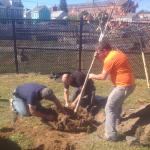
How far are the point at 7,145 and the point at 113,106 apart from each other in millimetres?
1886

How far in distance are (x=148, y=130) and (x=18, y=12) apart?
42.7m

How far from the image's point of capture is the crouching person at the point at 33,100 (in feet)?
25.4

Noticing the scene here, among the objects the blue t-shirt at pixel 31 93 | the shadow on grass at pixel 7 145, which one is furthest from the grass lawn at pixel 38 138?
the blue t-shirt at pixel 31 93

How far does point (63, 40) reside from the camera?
51.0ft

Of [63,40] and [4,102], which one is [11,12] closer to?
[63,40]

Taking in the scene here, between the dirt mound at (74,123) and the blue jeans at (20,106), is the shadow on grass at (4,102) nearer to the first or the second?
the blue jeans at (20,106)

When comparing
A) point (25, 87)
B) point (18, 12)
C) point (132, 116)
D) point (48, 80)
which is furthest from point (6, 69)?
point (18, 12)

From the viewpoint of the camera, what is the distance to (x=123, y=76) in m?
6.97

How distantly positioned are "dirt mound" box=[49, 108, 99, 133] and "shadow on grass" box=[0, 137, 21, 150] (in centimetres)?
112

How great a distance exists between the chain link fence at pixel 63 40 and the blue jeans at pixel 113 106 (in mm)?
6743

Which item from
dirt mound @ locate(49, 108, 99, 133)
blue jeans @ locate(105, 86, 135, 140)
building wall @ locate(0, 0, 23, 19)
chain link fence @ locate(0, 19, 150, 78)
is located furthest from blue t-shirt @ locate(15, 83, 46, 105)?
building wall @ locate(0, 0, 23, 19)

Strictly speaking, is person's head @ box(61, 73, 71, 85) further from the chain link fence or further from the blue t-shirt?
the chain link fence

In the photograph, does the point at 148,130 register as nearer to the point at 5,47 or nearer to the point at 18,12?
the point at 5,47

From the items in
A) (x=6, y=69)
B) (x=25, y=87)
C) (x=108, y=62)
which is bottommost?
(x=6, y=69)
